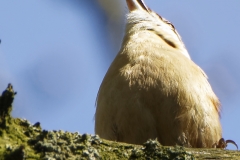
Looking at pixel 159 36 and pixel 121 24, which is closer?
pixel 159 36

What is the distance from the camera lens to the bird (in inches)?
115

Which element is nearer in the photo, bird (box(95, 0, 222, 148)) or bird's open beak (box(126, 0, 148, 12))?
bird (box(95, 0, 222, 148))

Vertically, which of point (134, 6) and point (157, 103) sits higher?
point (134, 6)

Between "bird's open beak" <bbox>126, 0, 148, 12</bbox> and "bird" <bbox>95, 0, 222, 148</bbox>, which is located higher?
"bird's open beak" <bbox>126, 0, 148, 12</bbox>

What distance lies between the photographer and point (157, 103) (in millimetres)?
2939

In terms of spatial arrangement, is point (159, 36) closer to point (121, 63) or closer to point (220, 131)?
point (121, 63)

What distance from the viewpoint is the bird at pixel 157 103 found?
291 cm

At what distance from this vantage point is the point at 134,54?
327 centimetres

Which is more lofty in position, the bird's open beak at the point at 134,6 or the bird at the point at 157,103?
the bird's open beak at the point at 134,6

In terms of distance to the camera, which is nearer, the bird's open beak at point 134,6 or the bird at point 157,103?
the bird at point 157,103

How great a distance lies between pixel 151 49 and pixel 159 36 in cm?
59

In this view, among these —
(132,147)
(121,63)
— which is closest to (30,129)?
(132,147)

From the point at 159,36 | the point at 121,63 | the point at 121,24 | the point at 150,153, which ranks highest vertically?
the point at 121,24

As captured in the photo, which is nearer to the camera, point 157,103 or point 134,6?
point 157,103
